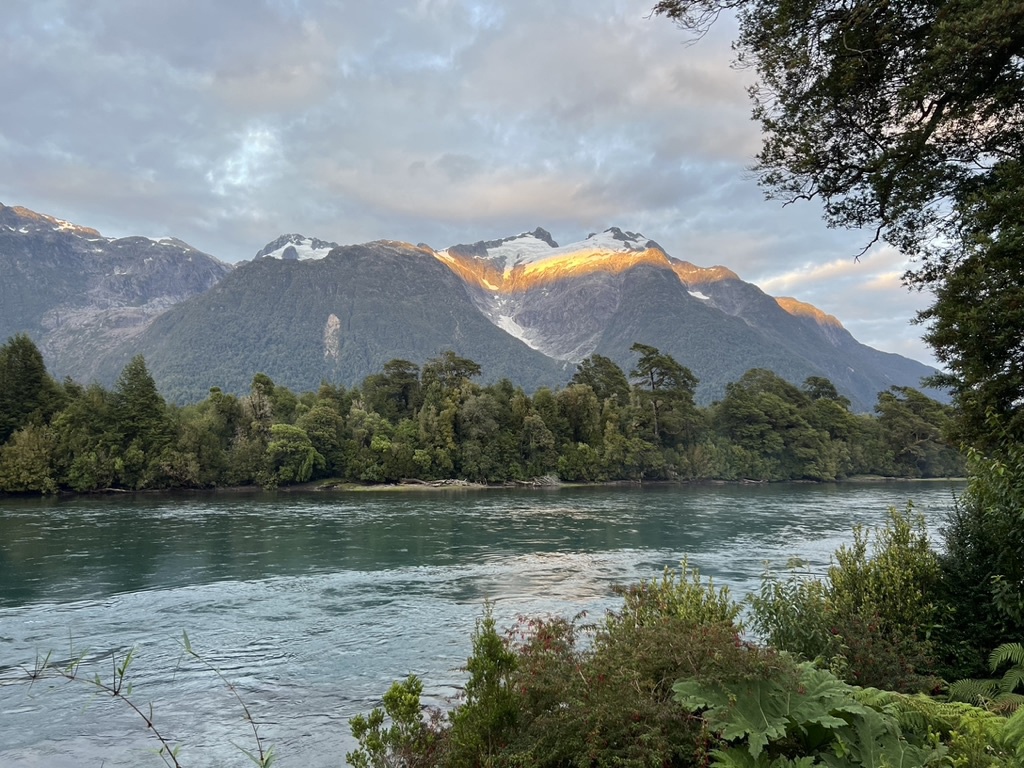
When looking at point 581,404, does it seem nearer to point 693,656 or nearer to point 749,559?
point 749,559

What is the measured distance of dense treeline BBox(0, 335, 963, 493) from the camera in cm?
7456

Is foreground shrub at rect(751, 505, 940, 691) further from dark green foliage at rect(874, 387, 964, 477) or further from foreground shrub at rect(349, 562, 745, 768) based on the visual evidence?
dark green foliage at rect(874, 387, 964, 477)

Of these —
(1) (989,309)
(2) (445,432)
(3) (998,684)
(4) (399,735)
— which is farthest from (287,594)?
(2) (445,432)

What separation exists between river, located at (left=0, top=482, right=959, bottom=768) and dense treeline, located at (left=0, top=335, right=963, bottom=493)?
20306 millimetres

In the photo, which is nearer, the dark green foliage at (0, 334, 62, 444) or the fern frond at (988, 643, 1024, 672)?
the fern frond at (988, 643, 1024, 672)

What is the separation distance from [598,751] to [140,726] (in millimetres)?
10736

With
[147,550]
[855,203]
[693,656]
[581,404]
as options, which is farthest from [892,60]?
[581,404]

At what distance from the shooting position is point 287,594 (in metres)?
22.8

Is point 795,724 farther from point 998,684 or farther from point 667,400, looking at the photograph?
point 667,400

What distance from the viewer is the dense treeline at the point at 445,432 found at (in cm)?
7456

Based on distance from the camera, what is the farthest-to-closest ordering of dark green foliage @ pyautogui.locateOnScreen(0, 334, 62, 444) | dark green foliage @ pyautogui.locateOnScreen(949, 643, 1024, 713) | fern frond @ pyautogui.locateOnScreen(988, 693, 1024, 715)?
dark green foliage @ pyautogui.locateOnScreen(0, 334, 62, 444)
dark green foliage @ pyautogui.locateOnScreen(949, 643, 1024, 713)
fern frond @ pyautogui.locateOnScreen(988, 693, 1024, 715)

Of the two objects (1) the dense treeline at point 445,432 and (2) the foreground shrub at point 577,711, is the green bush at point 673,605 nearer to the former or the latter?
(2) the foreground shrub at point 577,711

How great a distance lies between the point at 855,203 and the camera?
1349 cm

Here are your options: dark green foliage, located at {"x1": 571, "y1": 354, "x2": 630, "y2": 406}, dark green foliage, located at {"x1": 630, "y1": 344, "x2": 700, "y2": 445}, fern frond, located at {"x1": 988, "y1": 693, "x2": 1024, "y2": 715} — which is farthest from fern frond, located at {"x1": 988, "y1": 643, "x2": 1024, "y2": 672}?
dark green foliage, located at {"x1": 571, "y1": 354, "x2": 630, "y2": 406}
